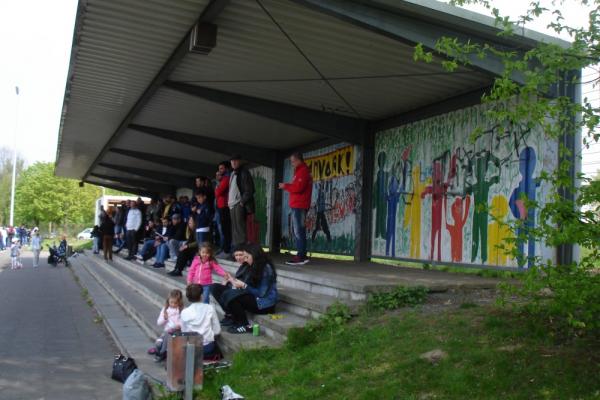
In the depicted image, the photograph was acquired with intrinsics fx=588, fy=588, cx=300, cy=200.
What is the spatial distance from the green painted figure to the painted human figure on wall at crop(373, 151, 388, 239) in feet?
8.60

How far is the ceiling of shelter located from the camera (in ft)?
26.6

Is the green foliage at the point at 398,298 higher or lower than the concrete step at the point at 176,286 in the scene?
higher

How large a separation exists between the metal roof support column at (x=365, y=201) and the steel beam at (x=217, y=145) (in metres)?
4.99

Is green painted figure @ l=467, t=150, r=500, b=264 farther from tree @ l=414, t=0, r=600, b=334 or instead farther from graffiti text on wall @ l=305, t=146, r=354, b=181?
tree @ l=414, t=0, r=600, b=334

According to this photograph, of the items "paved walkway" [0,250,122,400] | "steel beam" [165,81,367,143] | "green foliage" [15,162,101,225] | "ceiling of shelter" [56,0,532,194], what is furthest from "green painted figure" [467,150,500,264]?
"green foliage" [15,162,101,225]

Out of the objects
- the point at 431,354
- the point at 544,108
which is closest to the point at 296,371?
the point at 431,354

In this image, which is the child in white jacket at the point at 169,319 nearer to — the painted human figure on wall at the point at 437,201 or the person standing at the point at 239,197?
the person standing at the point at 239,197

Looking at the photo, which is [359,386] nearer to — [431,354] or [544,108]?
[431,354]

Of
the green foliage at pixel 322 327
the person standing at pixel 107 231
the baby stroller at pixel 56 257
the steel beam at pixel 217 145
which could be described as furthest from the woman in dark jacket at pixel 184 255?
the baby stroller at pixel 56 257

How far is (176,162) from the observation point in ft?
68.7

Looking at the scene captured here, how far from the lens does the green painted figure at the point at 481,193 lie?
29.9 feet

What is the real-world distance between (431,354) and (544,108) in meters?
2.21

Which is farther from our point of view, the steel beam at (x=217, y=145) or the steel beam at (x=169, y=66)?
the steel beam at (x=217, y=145)

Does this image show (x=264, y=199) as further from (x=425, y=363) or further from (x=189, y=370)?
(x=425, y=363)
